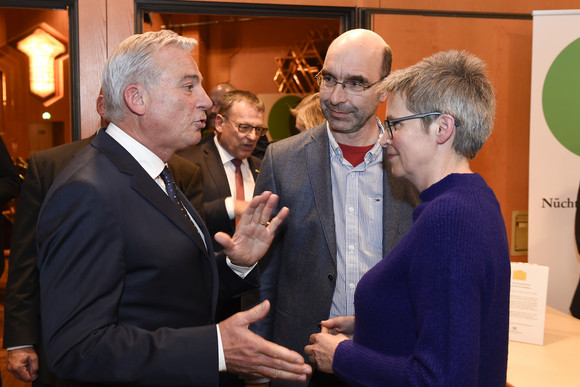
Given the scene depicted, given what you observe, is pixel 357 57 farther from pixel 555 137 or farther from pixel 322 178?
pixel 555 137

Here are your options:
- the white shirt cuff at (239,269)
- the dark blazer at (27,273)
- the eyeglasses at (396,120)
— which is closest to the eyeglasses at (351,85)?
the eyeglasses at (396,120)

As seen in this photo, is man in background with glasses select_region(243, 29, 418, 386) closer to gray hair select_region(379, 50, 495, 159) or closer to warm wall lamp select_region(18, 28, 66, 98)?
gray hair select_region(379, 50, 495, 159)

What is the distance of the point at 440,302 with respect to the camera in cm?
117

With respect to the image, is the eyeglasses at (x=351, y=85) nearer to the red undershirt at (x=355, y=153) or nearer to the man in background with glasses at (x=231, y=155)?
the red undershirt at (x=355, y=153)

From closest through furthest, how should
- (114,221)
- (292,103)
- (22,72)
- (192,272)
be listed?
(114,221), (192,272), (22,72), (292,103)

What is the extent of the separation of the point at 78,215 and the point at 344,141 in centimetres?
117

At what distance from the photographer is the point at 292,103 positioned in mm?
7074

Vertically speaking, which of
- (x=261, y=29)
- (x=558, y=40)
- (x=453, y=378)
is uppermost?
(x=261, y=29)

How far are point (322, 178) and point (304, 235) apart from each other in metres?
0.22

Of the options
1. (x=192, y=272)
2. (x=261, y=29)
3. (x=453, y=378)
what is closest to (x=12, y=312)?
(x=192, y=272)

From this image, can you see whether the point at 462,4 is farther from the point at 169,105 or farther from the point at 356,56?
the point at 169,105

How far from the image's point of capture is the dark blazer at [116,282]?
1225 millimetres

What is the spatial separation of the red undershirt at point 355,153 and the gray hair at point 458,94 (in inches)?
28.4

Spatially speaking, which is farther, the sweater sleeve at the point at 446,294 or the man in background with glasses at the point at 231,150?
the man in background with glasses at the point at 231,150
